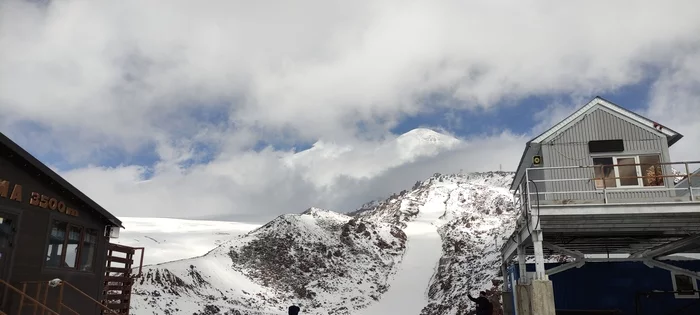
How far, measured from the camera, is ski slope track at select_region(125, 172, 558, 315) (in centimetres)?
3828

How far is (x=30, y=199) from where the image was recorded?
13.4 m

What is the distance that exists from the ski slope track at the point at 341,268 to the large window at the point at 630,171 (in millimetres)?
22119

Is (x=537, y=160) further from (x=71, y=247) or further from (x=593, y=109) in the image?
(x=71, y=247)

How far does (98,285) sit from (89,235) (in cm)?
188

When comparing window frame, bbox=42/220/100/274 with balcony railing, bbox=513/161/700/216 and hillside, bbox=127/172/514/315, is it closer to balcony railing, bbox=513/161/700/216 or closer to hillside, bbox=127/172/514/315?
hillside, bbox=127/172/514/315

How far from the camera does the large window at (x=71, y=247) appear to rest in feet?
46.9

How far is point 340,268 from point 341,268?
5.2 inches

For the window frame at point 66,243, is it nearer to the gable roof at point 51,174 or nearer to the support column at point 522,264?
the gable roof at point 51,174

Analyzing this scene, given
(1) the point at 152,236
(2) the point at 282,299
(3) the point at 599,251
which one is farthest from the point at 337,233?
(3) the point at 599,251

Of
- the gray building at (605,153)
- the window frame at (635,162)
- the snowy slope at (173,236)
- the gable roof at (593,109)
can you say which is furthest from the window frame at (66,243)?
the snowy slope at (173,236)

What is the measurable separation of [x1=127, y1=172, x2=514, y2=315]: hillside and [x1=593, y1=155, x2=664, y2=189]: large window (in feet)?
75.6

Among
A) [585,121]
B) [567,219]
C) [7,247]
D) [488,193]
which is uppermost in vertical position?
[488,193]

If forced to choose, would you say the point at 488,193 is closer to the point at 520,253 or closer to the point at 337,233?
the point at 337,233

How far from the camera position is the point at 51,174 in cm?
1408
